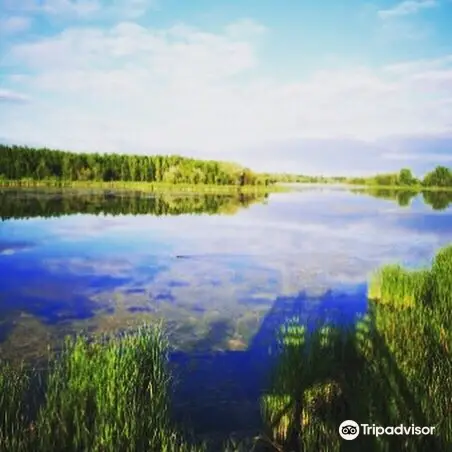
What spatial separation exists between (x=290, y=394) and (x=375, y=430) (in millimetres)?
935

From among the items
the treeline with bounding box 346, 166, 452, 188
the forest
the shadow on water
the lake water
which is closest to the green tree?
the treeline with bounding box 346, 166, 452, 188

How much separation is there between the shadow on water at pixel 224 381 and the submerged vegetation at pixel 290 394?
305 millimetres

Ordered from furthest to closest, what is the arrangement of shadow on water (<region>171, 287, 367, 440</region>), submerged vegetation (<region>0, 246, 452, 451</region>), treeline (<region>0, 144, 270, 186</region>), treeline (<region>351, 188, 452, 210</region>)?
treeline (<region>0, 144, 270, 186</region>), treeline (<region>351, 188, 452, 210</region>), shadow on water (<region>171, 287, 367, 440</region>), submerged vegetation (<region>0, 246, 452, 451</region>)

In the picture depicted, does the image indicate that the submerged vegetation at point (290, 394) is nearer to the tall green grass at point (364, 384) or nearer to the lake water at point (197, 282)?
the tall green grass at point (364, 384)

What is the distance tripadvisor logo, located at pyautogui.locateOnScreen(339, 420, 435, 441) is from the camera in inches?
160

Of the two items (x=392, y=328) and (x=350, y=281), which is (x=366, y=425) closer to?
(x=392, y=328)

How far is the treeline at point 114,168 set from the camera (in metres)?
52.4

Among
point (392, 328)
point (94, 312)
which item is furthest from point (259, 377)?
point (94, 312)

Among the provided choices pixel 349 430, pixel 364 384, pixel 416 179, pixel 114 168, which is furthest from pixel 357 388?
pixel 416 179

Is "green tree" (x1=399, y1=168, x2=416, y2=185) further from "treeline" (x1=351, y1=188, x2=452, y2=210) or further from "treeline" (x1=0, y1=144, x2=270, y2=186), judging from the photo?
"treeline" (x1=0, y1=144, x2=270, y2=186)

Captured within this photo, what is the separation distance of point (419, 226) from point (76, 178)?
1732 inches

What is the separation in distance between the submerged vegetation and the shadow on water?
305 millimetres

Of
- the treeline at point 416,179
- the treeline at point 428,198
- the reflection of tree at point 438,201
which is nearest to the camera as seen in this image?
the reflection of tree at point 438,201

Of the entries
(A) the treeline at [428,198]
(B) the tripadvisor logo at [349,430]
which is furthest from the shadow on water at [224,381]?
(A) the treeline at [428,198]
